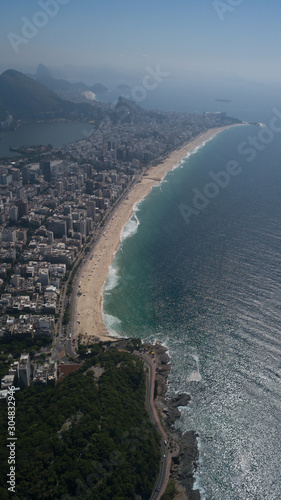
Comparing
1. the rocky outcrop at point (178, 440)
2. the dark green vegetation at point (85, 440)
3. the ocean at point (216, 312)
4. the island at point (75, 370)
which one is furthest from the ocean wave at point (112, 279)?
the dark green vegetation at point (85, 440)

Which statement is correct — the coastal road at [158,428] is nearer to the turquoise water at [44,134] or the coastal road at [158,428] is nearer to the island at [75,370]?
the island at [75,370]

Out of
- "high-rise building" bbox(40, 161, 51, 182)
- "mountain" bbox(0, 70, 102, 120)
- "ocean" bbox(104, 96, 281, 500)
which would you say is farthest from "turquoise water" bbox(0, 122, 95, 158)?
"ocean" bbox(104, 96, 281, 500)

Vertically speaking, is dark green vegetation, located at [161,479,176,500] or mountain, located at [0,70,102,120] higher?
mountain, located at [0,70,102,120]

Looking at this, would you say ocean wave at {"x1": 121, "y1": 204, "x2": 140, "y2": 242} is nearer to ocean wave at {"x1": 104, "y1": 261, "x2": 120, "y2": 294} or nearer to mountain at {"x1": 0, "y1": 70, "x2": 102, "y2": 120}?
ocean wave at {"x1": 104, "y1": 261, "x2": 120, "y2": 294}

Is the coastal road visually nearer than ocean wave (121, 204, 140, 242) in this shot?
Yes

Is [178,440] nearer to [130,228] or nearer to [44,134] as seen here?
[130,228]

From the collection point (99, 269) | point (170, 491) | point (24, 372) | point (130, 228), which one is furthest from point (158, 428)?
point (130, 228)

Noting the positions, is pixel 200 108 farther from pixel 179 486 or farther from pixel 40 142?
pixel 179 486

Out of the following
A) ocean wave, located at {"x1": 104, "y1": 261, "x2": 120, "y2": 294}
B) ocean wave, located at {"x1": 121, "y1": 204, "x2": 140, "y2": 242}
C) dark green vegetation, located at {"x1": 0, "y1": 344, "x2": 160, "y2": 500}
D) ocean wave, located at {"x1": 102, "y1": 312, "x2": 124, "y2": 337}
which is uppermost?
ocean wave, located at {"x1": 121, "y1": 204, "x2": 140, "y2": 242}
